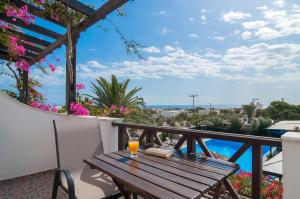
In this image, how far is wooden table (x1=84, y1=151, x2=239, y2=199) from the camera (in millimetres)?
1323

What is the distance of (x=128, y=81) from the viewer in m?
7.96

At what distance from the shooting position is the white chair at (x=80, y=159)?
6.86 feet

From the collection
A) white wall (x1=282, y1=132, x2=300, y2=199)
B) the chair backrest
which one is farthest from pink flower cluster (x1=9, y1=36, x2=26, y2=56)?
white wall (x1=282, y1=132, x2=300, y2=199)

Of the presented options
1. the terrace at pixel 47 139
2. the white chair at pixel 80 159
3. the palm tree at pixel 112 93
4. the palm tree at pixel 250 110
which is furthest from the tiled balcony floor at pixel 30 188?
the palm tree at pixel 250 110

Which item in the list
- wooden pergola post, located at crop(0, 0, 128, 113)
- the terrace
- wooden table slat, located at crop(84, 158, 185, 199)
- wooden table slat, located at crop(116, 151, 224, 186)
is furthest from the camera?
wooden pergola post, located at crop(0, 0, 128, 113)

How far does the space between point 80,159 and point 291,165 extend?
6.96ft

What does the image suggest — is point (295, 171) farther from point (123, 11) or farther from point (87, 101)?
point (87, 101)

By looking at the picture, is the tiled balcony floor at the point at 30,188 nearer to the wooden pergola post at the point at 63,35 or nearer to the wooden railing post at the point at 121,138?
the wooden railing post at the point at 121,138

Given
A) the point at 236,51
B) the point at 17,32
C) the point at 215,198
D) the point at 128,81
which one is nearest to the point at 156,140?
the point at 215,198

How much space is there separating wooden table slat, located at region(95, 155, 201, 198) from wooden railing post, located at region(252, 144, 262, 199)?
131cm

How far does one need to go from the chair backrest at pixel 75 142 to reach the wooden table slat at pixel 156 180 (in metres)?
0.63

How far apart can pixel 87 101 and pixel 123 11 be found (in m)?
3.08

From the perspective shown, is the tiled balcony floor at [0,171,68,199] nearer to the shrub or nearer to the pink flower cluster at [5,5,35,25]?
the pink flower cluster at [5,5,35,25]

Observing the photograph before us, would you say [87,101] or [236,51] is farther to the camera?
[236,51]
